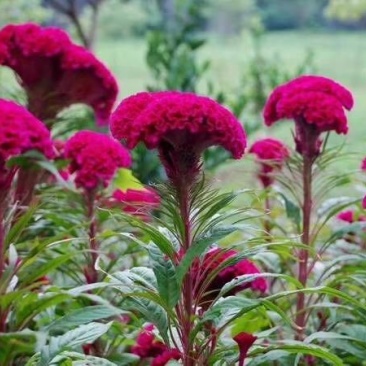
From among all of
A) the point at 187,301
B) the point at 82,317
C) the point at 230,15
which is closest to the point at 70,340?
the point at 82,317

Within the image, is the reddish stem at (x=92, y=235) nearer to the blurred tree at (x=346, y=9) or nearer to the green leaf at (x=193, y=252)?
the green leaf at (x=193, y=252)

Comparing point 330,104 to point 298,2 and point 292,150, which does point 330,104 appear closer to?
point 292,150

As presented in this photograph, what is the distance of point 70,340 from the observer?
94cm

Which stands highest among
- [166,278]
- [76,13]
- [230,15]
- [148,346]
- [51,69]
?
[230,15]

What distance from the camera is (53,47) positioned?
1496 mm

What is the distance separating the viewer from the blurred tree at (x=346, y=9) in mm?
3299

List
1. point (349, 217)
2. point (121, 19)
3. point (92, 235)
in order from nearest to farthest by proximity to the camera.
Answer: point (92, 235)
point (349, 217)
point (121, 19)

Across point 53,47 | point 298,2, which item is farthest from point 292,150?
point 298,2

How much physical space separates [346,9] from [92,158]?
83.0 inches

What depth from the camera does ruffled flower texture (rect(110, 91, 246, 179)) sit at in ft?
3.04

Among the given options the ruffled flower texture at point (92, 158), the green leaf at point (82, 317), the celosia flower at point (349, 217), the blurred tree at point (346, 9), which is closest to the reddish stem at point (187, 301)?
the green leaf at point (82, 317)

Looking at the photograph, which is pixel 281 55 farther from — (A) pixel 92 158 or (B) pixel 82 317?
(B) pixel 82 317

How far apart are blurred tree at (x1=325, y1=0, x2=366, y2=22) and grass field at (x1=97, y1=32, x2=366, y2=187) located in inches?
6.7

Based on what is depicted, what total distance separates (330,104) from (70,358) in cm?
56
